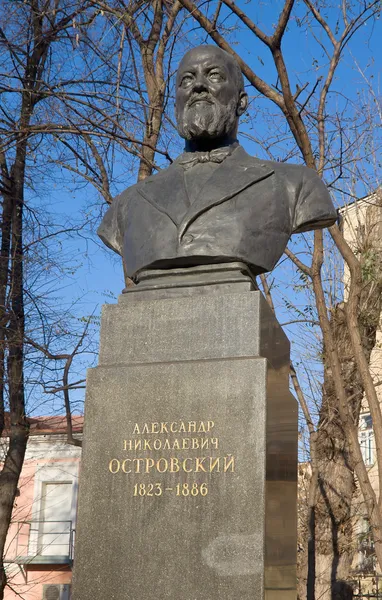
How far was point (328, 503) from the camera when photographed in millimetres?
12266

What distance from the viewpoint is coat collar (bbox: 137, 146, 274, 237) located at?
4.98m

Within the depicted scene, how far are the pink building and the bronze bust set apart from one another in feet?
53.0

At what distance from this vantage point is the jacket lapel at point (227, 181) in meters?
4.96

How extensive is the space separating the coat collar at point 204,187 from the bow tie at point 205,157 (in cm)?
3

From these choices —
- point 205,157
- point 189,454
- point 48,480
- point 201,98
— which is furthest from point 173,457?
point 48,480

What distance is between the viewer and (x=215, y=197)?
500cm

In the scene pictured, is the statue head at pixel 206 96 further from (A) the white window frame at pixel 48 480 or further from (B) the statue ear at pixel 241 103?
(A) the white window frame at pixel 48 480

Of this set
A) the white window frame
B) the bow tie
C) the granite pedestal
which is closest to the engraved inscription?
the granite pedestal

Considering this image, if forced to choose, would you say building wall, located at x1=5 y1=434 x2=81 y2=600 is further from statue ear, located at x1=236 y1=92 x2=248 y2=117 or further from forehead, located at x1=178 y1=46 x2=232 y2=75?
forehead, located at x1=178 y1=46 x2=232 y2=75

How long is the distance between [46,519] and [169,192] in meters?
17.7

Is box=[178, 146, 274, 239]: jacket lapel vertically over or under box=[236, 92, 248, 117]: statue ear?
under

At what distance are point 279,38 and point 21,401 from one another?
20.2 ft

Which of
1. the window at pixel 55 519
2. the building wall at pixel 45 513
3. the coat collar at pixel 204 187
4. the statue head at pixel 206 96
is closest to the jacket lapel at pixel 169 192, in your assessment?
the coat collar at pixel 204 187

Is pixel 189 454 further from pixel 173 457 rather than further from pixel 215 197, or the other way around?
pixel 215 197
